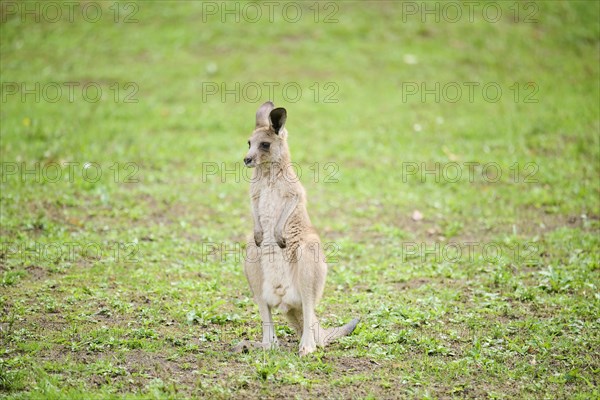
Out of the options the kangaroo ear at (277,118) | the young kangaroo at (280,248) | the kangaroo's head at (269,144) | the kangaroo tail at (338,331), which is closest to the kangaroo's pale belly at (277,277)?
the young kangaroo at (280,248)

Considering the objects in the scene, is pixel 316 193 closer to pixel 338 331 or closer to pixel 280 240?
pixel 338 331

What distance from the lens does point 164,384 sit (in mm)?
4840

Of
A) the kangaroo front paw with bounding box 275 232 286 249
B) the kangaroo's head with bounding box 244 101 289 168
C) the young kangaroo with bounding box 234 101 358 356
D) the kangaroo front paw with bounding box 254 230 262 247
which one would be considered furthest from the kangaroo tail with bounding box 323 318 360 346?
the kangaroo's head with bounding box 244 101 289 168

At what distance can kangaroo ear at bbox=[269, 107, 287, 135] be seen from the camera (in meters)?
5.61

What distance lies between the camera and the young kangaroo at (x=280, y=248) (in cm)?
550

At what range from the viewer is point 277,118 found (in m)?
5.68

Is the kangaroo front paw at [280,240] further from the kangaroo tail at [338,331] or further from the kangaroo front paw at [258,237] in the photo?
the kangaroo tail at [338,331]

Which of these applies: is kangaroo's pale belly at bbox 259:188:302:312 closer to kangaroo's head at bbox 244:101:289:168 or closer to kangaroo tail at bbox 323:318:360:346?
kangaroo tail at bbox 323:318:360:346

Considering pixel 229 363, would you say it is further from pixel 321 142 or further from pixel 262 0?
pixel 262 0

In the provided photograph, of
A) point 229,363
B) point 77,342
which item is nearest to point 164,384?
point 229,363

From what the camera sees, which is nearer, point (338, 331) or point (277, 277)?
point (277, 277)

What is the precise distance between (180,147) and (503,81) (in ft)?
22.7

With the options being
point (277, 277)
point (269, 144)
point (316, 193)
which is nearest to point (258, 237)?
point (277, 277)

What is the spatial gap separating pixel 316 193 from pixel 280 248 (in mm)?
4678
